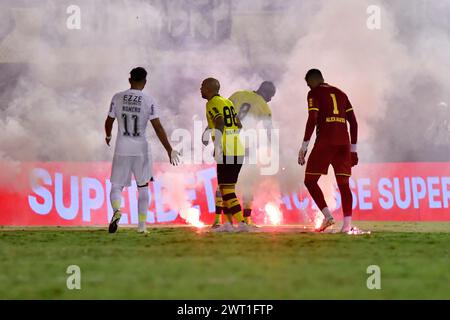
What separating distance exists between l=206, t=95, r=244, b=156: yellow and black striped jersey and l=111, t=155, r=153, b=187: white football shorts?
3.08 feet

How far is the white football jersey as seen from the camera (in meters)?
10.8

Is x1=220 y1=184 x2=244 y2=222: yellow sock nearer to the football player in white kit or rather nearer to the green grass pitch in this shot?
the green grass pitch

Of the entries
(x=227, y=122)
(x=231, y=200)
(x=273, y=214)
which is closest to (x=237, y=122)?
(x=227, y=122)

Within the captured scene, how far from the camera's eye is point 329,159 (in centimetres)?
1063

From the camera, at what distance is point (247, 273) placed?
6512 mm

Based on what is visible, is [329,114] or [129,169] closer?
[329,114]

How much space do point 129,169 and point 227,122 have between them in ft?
4.35

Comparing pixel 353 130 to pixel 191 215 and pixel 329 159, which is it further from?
pixel 191 215

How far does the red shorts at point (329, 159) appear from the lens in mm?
10609

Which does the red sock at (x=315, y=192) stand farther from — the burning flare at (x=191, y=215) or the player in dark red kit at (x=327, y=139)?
the burning flare at (x=191, y=215)

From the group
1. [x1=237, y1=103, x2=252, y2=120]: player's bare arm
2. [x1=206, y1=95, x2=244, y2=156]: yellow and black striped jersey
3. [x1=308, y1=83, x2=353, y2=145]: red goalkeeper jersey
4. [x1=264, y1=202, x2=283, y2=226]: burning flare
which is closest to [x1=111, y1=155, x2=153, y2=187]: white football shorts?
[x1=206, y1=95, x2=244, y2=156]: yellow and black striped jersey

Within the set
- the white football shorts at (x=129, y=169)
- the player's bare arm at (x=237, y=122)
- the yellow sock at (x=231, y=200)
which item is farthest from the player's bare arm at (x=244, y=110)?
the white football shorts at (x=129, y=169)
